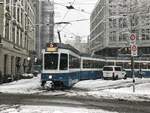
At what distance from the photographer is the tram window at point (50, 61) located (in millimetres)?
31750

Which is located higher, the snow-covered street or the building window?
the building window

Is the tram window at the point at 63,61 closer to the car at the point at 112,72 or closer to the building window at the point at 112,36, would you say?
the car at the point at 112,72

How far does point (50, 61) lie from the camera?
3194 centimetres

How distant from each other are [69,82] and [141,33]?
54753mm

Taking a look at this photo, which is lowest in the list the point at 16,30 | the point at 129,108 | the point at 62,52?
the point at 129,108

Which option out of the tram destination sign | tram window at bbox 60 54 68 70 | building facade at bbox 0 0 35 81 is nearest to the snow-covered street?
tram window at bbox 60 54 68 70

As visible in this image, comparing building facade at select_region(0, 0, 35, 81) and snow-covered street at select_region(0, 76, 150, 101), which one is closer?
snow-covered street at select_region(0, 76, 150, 101)

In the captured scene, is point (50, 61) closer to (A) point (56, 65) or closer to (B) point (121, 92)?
(A) point (56, 65)

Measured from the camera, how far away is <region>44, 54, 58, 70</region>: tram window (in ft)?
104

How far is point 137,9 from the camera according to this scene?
46.8 metres

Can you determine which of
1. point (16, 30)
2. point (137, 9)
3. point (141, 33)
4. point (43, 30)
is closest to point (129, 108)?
point (137, 9)

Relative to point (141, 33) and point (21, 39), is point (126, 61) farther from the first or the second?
point (141, 33)

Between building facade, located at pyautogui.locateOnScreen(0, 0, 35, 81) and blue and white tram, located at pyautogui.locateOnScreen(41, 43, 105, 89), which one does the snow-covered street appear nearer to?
blue and white tram, located at pyautogui.locateOnScreen(41, 43, 105, 89)

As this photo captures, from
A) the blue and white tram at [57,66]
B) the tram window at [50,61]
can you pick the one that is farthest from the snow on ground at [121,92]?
the tram window at [50,61]
